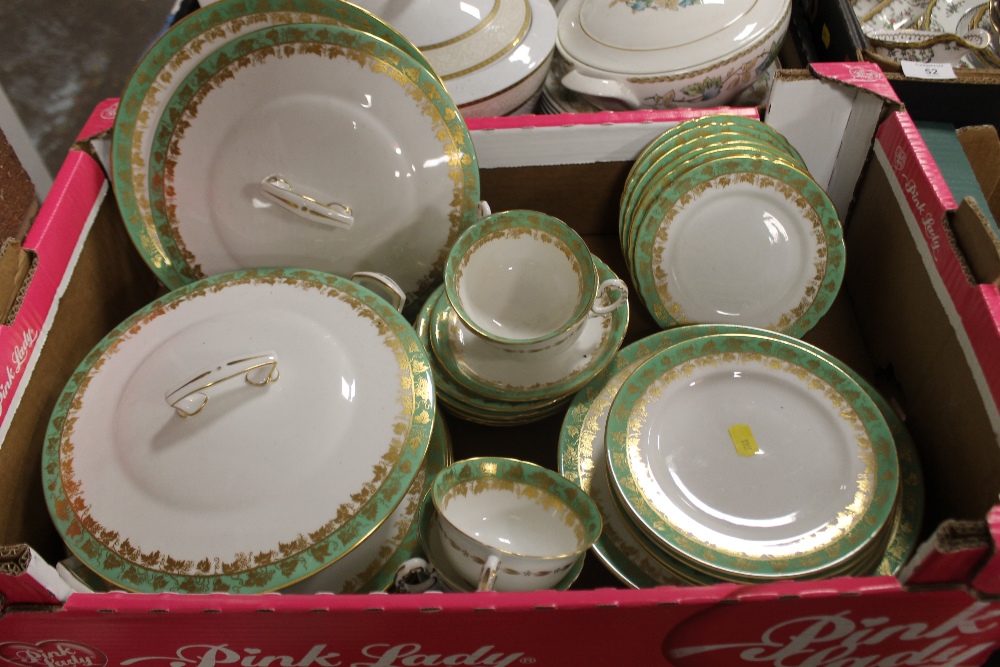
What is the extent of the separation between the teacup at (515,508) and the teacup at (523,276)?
158mm

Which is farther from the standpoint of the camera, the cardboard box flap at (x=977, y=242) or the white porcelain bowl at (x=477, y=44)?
A: the white porcelain bowl at (x=477, y=44)

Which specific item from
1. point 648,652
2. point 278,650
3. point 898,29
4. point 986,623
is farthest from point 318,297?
point 898,29

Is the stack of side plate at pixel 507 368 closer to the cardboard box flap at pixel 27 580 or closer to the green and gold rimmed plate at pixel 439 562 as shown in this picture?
the green and gold rimmed plate at pixel 439 562

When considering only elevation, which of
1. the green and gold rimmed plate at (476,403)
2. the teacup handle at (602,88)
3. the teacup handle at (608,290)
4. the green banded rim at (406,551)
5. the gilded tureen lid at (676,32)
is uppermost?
the gilded tureen lid at (676,32)

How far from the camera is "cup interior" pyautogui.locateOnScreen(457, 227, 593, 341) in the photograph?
2.84ft

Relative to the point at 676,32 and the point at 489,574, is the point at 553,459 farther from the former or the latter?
the point at 676,32

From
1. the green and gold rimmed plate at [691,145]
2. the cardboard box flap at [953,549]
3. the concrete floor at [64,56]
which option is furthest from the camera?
the concrete floor at [64,56]

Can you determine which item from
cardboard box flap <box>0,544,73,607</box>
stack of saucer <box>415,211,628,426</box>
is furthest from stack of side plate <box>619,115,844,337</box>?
cardboard box flap <box>0,544,73,607</box>

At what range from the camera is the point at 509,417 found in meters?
0.89

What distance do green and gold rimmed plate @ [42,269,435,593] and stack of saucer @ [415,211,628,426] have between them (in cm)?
12

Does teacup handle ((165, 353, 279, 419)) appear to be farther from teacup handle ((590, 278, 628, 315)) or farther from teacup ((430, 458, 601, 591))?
teacup handle ((590, 278, 628, 315))

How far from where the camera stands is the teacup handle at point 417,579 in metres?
0.72

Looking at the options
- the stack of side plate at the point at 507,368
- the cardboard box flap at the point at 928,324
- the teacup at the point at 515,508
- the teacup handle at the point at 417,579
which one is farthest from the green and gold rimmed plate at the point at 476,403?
the cardboard box flap at the point at 928,324

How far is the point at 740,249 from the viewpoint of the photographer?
94 centimetres
